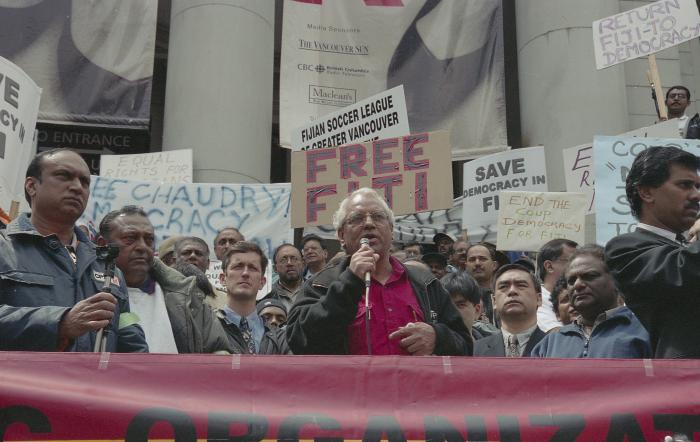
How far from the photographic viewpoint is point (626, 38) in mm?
8523

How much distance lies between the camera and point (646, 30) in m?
8.38

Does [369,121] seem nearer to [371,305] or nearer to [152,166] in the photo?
[152,166]

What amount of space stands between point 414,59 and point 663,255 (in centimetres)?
998

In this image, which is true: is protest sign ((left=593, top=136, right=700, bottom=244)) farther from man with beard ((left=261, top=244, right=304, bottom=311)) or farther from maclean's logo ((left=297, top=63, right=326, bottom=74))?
maclean's logo ((left=297, top=63, right=326, bottom=74))

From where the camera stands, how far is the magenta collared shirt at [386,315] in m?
3.83

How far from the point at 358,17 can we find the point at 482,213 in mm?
4735

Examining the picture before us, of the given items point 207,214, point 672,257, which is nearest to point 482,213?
point 207,214

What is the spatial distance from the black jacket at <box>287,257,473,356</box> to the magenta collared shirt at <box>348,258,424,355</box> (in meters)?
0.04

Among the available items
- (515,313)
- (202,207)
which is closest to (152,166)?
(202,207)

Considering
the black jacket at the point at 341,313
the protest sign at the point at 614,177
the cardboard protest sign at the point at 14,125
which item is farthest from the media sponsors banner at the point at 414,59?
the black jacket at the point at 341,313

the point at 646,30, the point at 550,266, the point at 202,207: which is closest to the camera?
the point at 550,266

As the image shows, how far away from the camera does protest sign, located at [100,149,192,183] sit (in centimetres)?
1009

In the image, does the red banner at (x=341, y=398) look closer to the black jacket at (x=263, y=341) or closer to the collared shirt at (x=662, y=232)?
the collared shirt at (x=662, y=232)

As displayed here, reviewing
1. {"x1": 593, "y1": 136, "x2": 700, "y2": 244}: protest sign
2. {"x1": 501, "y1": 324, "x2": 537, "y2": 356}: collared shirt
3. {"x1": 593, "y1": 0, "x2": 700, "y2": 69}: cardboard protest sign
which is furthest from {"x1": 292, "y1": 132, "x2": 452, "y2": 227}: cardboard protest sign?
{"x1": 501, "y1": 324, "x2": 537, "y2": 356}: collared shirt
